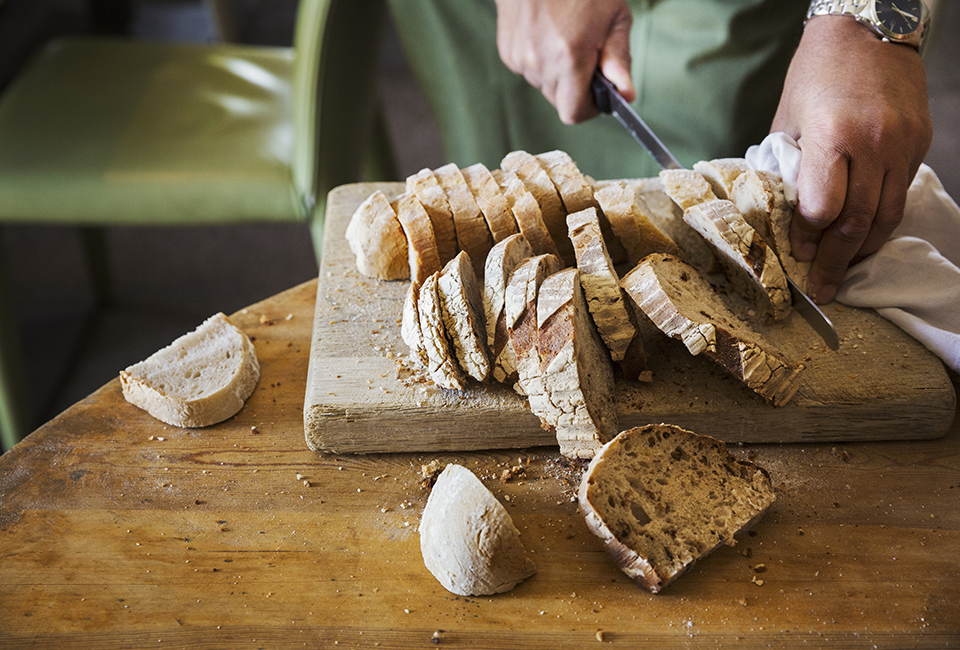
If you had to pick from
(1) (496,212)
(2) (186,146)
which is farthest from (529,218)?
(2) (186,146)

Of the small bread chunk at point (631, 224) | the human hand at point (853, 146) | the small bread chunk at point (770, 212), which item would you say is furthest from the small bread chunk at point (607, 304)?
the human hand at point (853, 146)

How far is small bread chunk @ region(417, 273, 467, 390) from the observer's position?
1492 mm

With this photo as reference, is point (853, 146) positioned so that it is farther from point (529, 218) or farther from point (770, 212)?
point (529, 218)

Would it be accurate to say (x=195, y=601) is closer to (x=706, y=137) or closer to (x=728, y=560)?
(x=728, y=560)

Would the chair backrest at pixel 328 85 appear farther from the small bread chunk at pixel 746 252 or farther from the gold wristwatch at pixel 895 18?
the gold wristwatch at pixel 895 18

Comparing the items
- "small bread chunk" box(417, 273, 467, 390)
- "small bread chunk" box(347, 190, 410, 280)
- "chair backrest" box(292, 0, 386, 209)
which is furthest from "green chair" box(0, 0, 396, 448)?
"small bread chunk" box(417, 273, 467, 390)

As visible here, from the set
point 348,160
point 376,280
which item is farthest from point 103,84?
point 376,280

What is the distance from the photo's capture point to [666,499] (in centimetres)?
139

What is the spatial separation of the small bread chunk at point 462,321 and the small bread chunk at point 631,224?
1.39ft

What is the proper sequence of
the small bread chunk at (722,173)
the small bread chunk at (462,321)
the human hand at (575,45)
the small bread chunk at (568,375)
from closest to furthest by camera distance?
the small bread chunk at (568,375) → the small bread chunk at (462,321) → the small bread chunk at (722,173) → the human hand at (575,45)

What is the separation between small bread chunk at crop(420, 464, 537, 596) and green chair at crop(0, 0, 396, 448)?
1907mm

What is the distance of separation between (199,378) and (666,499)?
1054 millimetres

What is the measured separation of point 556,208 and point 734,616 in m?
1.00

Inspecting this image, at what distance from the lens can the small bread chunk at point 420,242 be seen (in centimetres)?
174
